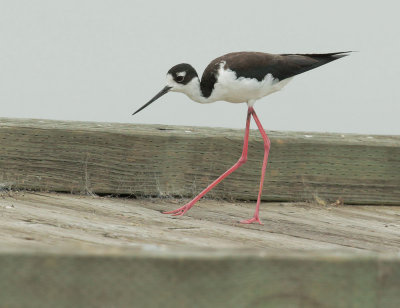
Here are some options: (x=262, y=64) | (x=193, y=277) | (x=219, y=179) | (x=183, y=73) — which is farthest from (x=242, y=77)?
(x=193, y=277)

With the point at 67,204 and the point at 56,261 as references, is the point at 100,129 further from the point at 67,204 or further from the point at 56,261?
the point at 56,261

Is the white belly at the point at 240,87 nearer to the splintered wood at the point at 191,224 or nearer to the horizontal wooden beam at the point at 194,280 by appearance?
the splintered wood at the point at 191,224

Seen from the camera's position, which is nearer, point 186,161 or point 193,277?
point 193,277

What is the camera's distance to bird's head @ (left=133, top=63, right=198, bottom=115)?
6.15 meters

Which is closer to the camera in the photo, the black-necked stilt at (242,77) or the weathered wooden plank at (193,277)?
the weathered wooden plank at (193,277)

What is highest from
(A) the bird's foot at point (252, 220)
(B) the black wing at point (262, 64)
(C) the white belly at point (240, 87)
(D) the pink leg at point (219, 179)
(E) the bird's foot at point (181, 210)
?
(B) the black wing at point (262, 64)

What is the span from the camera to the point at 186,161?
5355 mm

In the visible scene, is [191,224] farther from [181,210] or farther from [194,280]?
[194,280]

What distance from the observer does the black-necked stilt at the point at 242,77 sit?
5934 mm

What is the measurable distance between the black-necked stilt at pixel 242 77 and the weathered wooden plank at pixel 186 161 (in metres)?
0.27

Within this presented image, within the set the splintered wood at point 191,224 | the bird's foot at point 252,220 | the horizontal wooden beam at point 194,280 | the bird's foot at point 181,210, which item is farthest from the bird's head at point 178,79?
the horizontal wooden beam at point 194,280

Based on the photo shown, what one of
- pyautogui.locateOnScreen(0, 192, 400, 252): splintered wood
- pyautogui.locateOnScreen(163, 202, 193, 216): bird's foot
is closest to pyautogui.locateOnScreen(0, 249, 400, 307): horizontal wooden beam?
pyautogui.locateOnScreen(0, 192, 400, 252): splintered wood

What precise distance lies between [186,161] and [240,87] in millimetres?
940

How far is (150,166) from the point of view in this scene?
529 centimetres
